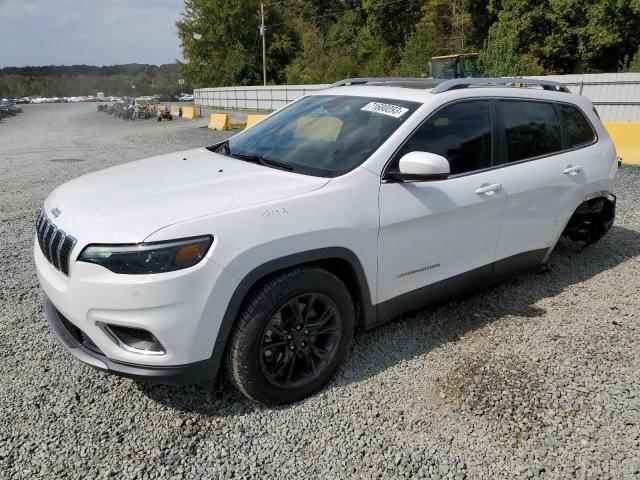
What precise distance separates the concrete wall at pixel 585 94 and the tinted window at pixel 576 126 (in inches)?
149

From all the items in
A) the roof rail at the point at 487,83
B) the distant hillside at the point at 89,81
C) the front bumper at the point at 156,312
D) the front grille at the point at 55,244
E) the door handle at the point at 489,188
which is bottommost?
the front bumper at the point at 156,312

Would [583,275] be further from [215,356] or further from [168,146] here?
[168,146]

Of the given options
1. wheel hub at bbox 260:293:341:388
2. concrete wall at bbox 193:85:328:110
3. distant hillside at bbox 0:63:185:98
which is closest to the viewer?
wheel hub at bbox 260:293:341:388

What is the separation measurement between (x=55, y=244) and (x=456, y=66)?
94.3 ft

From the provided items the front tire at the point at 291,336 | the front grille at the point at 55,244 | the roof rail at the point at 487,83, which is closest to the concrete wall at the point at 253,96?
the roof rail at the point at 487,83

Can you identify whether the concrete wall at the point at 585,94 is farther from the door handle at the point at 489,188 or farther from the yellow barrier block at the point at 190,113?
the yellow barrier block at the point at 190,113

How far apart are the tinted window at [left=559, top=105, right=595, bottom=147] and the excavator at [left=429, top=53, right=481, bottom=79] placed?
2505 cm

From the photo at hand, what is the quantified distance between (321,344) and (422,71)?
3855 centimetres

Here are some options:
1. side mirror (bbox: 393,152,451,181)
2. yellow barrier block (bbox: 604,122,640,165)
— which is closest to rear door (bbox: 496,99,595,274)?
side mirror (bbox: 393,152,451,181)

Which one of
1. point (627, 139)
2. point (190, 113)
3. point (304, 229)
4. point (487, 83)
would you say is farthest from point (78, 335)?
point (190, 113)

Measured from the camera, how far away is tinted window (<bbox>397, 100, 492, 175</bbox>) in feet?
10.6

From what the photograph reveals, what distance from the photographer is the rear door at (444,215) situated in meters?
3.02

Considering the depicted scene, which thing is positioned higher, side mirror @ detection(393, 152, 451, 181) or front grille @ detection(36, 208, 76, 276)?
side mirror @ detection(393, 152, 451, 181)

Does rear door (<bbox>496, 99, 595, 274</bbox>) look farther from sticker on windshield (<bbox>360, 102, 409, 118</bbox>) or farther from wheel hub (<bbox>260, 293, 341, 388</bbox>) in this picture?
wheel hub (<bbox>260, 293, 341, 388</bbox>)
